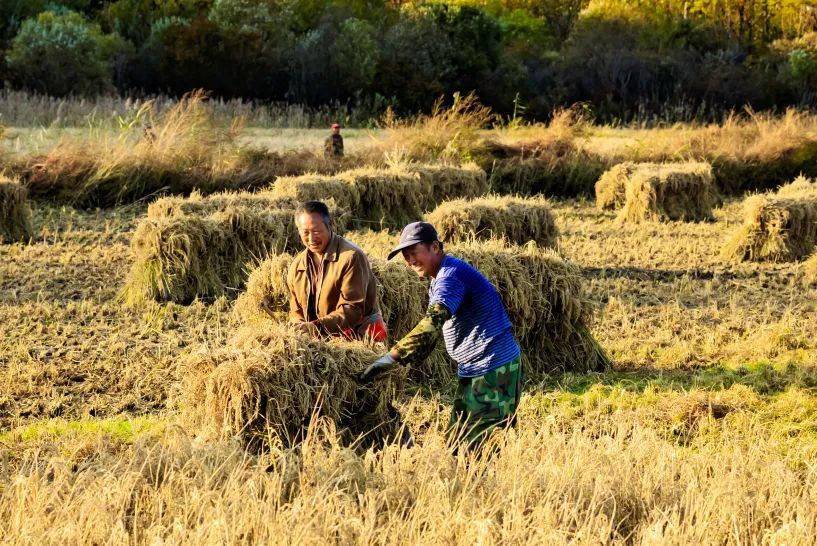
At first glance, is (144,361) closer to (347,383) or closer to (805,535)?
(347,383)

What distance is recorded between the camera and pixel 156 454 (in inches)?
219

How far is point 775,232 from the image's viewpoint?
1522 cm

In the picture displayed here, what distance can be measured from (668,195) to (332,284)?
1330 cm

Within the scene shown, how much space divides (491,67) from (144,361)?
34087 mm

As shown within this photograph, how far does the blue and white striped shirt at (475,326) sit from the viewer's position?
19.7 feet

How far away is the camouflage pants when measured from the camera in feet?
20.2

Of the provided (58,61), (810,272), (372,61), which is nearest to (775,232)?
(810,272)

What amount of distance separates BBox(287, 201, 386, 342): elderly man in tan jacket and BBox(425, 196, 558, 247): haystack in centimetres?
596

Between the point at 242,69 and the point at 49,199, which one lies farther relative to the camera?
the point at 242,69

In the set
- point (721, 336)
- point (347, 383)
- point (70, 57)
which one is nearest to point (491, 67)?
point (70, 57)

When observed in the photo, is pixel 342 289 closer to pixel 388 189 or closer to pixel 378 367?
pixel 378 367

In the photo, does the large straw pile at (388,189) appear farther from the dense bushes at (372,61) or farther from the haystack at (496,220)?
the dense bushes at (372,61)

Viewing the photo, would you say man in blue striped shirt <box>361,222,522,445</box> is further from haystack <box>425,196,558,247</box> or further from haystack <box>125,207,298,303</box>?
haystack <box>425,196,558,247</box>

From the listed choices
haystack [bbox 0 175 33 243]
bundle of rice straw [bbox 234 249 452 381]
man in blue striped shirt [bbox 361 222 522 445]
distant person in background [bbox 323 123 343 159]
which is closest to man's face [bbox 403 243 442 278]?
man in blue striped shirt [bbox 361 222 522 445]
